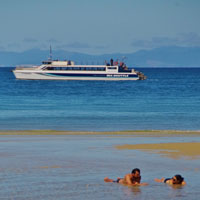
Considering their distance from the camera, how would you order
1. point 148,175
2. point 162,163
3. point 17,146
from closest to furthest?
point 148,175 → point 162,163 → point 17,146

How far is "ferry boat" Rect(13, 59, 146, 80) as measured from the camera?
132 m

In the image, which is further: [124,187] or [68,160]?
[68,160]

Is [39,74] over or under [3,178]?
over

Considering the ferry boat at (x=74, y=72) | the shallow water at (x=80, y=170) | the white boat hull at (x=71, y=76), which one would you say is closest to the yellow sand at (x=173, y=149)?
the shallow water at (x=80, y=170)

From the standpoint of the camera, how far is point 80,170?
Result: 677 inches

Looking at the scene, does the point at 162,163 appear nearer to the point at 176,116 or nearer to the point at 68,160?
the point at 68,160

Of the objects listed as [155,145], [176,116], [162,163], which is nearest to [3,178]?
[162,163]

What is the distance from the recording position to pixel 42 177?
16062 millimetres

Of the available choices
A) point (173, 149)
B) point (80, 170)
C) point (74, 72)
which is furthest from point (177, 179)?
point (74, 72)

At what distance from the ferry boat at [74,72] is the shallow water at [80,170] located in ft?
354

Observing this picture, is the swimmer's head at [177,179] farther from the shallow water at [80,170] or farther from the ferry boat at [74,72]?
the ferry boat at [74,72]

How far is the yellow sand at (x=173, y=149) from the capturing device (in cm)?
2025

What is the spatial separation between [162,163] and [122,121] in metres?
20.4

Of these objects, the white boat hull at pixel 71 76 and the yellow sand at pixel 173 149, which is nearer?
the yellow sand at pixel 173 149
